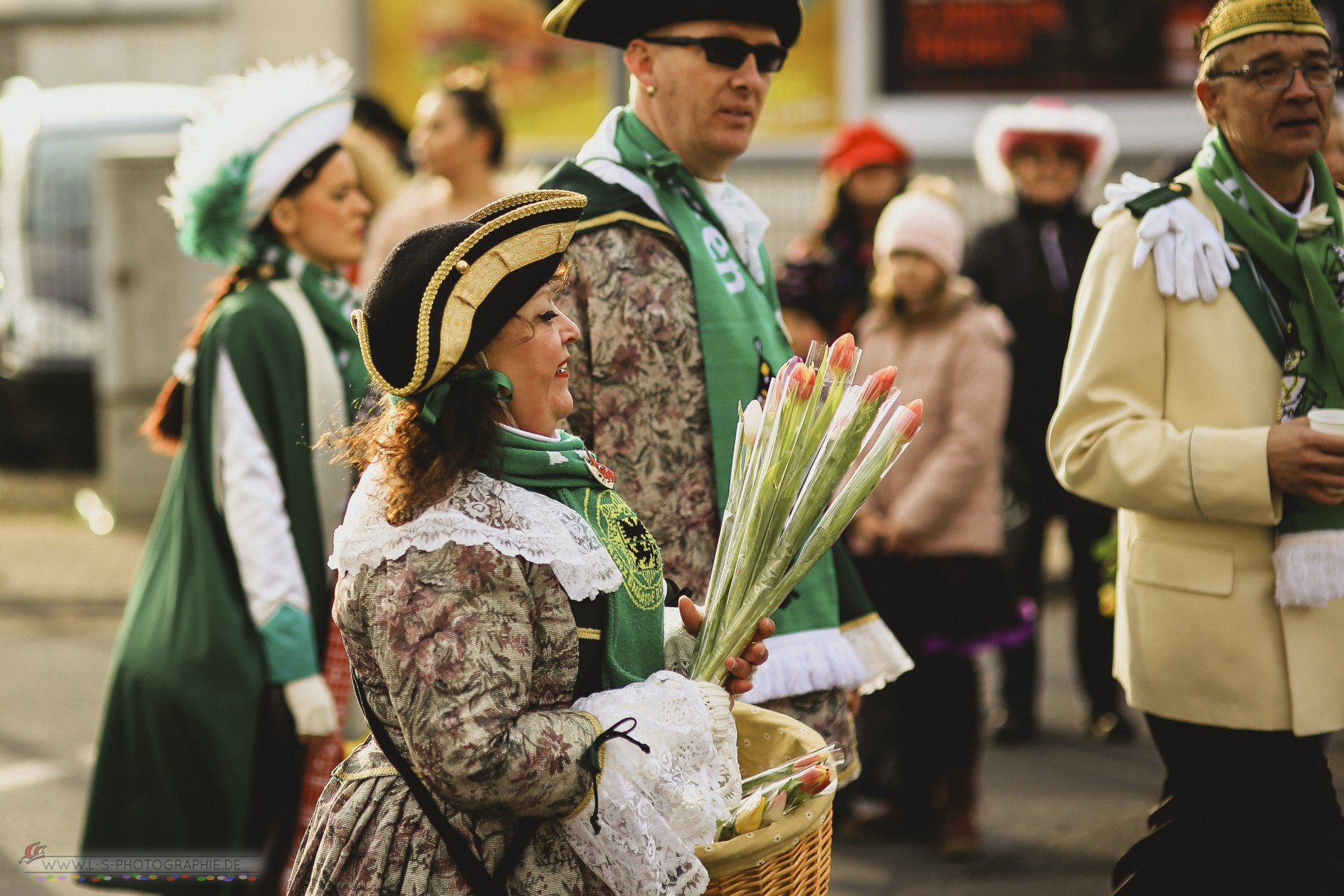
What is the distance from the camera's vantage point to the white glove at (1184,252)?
3316 millimetres

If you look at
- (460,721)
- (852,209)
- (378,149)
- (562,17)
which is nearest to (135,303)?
(378,149)

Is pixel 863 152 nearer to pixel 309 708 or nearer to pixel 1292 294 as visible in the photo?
pixel 1292 294

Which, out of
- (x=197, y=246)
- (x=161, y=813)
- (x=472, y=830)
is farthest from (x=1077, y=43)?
(x=472, y=830)

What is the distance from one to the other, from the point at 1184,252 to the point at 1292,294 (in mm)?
249

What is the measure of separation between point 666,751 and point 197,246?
94.6 inches

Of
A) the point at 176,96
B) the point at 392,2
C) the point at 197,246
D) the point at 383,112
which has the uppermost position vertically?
the point at 392,2

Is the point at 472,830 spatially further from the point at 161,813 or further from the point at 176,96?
the point at 176,96

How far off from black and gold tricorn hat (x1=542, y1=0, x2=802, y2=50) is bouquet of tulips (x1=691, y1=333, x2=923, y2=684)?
40.0 inches

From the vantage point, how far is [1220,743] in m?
3.34

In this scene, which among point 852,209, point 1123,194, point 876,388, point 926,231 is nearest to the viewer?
point 876,388

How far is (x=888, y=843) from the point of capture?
17.0 feet

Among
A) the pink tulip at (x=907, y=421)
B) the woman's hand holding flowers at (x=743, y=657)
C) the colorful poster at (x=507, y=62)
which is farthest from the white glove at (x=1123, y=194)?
the colorful poster at (x=507, y=62)

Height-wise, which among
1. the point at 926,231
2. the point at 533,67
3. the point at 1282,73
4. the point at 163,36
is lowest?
the point at 926,231

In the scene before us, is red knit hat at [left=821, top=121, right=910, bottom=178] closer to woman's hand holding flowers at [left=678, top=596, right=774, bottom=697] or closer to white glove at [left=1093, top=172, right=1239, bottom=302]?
white glove at [left=1093, top=172, right=1239, bottom=302]
